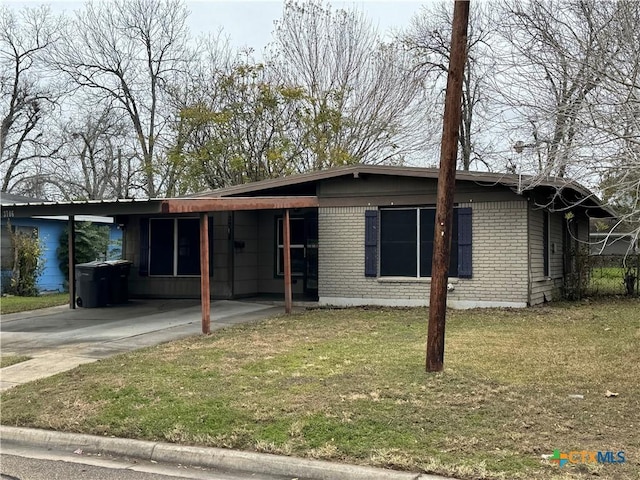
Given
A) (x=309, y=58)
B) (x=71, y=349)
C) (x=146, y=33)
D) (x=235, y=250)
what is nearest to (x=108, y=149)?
(x=146, y=33)

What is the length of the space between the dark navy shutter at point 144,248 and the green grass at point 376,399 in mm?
7370

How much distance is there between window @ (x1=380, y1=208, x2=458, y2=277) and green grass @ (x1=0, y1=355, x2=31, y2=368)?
784 centimetres

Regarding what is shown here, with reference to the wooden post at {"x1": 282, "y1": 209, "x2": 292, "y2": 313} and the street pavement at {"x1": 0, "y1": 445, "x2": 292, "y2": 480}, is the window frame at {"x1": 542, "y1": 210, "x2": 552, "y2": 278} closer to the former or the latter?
the wooden post at {"x1": 282, "y1": 209, "x2": 292, "y2": 313}

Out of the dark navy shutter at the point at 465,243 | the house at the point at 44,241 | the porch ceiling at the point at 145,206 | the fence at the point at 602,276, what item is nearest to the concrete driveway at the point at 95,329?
the porch ceiling at the point at 145,206

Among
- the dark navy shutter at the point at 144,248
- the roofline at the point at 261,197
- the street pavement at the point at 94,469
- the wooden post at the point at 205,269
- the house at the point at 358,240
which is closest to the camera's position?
the street pavement at the point at 94,469

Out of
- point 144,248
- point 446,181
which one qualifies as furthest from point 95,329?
point 446,181

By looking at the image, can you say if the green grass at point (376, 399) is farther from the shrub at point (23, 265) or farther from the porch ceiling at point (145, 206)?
the shrub at point (23, 265)

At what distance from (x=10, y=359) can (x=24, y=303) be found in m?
8.59

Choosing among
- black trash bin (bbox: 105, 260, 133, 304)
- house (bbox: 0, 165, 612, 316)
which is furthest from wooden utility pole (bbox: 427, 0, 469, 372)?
black trash bin (bbox: 105, 260, 133, 304)

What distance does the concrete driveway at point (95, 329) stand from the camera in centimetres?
879

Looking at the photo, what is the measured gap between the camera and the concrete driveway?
28.8ft

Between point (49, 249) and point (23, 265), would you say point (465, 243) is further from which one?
point (49, 249)

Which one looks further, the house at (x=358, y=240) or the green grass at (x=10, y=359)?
the house at (x=358, y=240)
